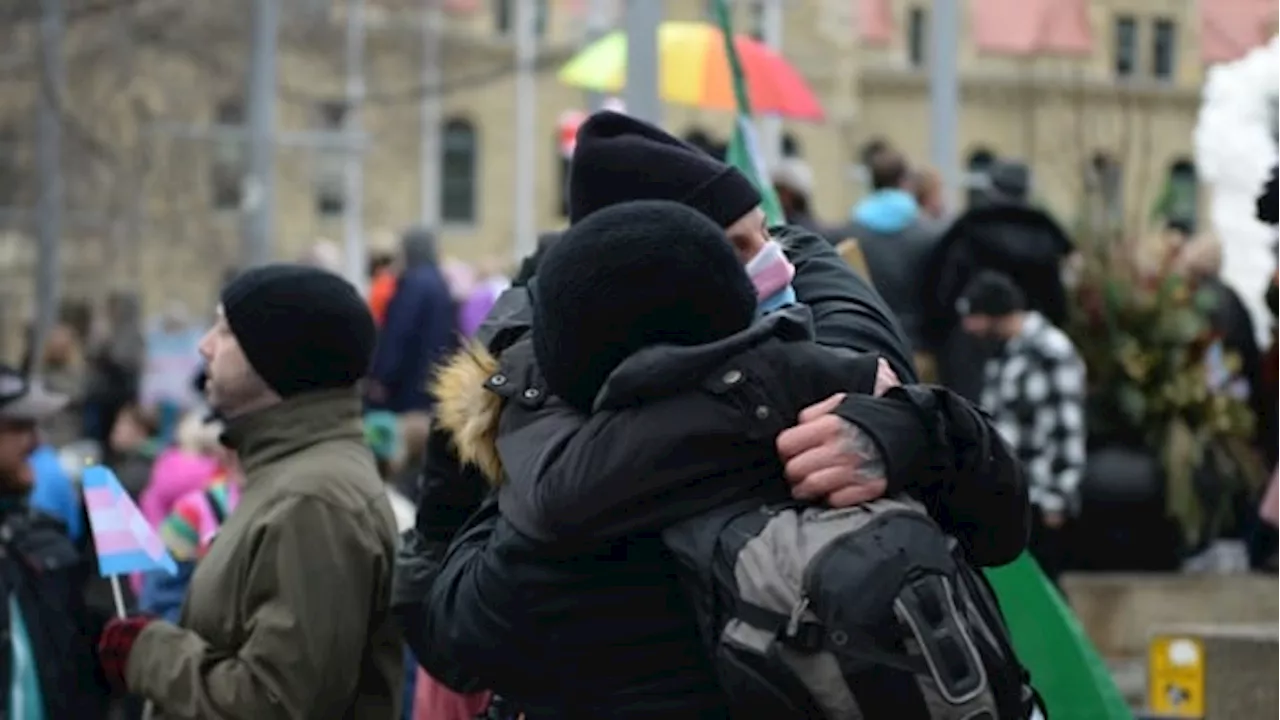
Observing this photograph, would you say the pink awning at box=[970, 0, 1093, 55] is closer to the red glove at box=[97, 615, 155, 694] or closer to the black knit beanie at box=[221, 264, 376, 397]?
the black knit beanie at box=[221, 264, 376, 397]

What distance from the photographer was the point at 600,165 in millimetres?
5102

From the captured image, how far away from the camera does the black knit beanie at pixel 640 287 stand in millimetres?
4496

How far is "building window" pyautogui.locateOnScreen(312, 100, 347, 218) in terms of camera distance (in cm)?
6044

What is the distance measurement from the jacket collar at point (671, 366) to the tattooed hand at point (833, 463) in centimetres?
15

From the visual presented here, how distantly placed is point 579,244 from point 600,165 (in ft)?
1.86

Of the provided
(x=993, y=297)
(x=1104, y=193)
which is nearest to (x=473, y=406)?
(x=993, y=297)

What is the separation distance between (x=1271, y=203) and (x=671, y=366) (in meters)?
1.69

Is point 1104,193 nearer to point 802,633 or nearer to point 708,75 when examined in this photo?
point 708,75

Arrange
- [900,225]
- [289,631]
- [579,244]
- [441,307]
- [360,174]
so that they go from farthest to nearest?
[360,174]
[441,307]
[900,225]
[289,631]
[579,244]

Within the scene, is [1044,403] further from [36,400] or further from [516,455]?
[516,455]

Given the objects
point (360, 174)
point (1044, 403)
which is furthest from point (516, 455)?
point (360, 174)

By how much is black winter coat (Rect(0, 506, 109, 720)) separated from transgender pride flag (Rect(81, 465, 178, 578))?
0.86 metres

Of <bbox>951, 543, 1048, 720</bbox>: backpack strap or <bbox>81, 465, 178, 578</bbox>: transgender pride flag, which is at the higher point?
<bbox>951, 543, 1048, 720</bbox>: backpack strap

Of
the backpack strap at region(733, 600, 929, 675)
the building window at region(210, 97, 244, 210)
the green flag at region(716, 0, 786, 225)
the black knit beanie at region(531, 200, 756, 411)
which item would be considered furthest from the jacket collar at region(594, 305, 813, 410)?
the building window at region(210, 97, 244, 210)
